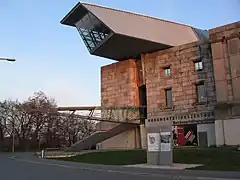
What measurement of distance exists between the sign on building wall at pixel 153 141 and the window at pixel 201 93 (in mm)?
22357

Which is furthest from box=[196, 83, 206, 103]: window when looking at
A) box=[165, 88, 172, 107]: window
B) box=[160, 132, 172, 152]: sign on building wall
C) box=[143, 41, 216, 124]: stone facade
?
box=[160, 132, 172, 152]: sign on building wall

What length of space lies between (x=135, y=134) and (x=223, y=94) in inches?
695

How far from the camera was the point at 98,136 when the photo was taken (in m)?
51.7

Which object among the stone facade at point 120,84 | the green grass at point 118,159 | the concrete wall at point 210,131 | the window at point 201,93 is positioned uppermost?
the stone facade at point 120,84

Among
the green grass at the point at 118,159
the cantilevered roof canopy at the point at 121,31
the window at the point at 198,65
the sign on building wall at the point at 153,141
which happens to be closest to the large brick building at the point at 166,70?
the cantilevered roof canopy at the point at 121,31

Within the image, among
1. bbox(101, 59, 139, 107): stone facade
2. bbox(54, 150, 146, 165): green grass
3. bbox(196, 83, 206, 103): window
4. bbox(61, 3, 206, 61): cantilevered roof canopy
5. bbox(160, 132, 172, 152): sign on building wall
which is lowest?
bbox(54, 150, 146, 165): green grass

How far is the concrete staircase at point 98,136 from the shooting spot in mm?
51406

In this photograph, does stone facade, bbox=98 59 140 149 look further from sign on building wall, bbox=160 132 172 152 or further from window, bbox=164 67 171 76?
sign on building wall, bbox=160 132 172 152

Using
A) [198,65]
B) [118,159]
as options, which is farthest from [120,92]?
[118,159]

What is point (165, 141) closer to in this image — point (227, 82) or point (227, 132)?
point (227, 132)

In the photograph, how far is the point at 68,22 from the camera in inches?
2151

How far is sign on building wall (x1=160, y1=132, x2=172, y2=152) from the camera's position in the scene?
22391 mm

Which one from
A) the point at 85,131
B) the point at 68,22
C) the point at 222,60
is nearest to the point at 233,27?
the point at 222,60

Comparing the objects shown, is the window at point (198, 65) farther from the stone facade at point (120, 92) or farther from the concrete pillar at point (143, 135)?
the concrete pillar at point (143, 135)
